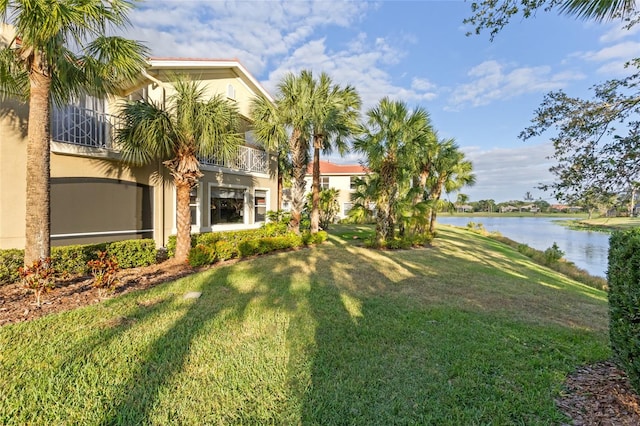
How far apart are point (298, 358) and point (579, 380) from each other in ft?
11.1

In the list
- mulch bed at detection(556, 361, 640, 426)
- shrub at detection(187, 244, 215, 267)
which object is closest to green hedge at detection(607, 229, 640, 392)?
mulch bed at detection(556, 361, 640, 426)

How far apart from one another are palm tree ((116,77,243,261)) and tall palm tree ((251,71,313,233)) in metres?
3.27

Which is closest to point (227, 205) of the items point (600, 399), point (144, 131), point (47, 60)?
point (144, 131)

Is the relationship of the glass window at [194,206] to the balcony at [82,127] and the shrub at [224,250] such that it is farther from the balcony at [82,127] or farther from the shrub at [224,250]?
the balcony at [82,127]

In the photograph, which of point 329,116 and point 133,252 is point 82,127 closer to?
point 133,252

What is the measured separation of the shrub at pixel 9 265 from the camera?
6608mm

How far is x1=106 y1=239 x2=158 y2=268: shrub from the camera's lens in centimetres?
853

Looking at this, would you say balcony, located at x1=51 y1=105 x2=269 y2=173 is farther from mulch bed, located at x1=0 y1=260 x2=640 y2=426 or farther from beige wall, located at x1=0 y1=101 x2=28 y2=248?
mulch bed, located at x1=0 y1=260 x2=640 y2=426

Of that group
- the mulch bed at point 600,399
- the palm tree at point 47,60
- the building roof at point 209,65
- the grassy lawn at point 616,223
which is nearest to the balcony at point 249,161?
the building roof at point 209,65

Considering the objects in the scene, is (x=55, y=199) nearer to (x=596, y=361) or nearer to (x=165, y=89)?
(x=165, y=89)

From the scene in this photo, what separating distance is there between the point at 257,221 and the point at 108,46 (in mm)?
10185

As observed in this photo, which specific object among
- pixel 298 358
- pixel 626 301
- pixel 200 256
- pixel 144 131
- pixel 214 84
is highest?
pixel 214 84

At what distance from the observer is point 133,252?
Answer: 897 centimetres

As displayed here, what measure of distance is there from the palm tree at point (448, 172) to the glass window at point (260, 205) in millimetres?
10277
